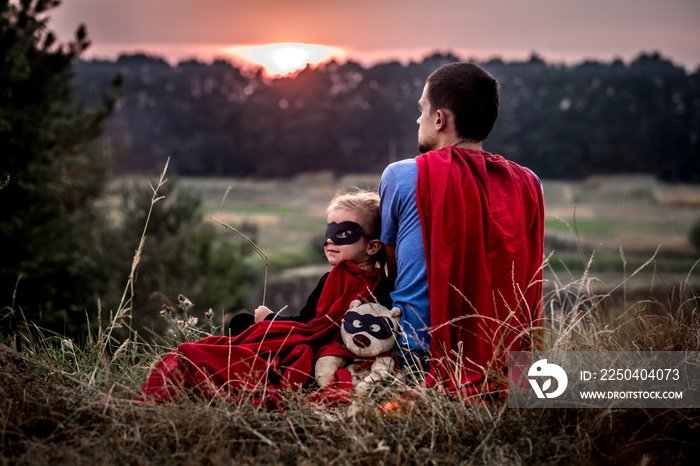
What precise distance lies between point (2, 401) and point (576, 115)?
43.5m

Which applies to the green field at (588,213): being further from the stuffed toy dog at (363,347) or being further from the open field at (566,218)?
the stuffed toy dog at (363,347)

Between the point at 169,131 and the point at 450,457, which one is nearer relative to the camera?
the point at 450,457

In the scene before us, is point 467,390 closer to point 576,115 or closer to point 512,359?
point 512,359

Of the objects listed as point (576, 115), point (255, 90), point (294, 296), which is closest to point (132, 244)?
point (294, 296)

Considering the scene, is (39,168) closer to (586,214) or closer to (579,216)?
(579,216)

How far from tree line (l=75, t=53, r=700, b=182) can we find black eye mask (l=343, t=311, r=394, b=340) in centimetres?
3482

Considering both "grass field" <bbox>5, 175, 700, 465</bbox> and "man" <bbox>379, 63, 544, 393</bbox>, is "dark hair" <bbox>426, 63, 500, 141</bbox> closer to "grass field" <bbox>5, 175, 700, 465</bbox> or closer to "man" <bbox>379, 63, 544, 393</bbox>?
"man" <bbox>379, 63, 544, 393</bbox>

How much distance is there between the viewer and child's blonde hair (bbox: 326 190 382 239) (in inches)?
127

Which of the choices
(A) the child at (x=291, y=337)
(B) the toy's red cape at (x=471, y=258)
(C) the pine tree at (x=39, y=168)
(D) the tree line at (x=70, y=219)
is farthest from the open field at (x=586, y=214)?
(B) the toy's red cape at (x=471, y=258)

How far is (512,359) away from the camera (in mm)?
2736

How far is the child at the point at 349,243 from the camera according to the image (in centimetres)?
317

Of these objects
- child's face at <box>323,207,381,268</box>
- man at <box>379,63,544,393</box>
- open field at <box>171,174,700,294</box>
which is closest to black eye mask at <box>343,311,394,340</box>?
man at <box>379,63,544,393</box>

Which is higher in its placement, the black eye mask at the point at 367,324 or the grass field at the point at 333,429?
the black eye mask at the point at 367,324

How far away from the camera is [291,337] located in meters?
2.95
